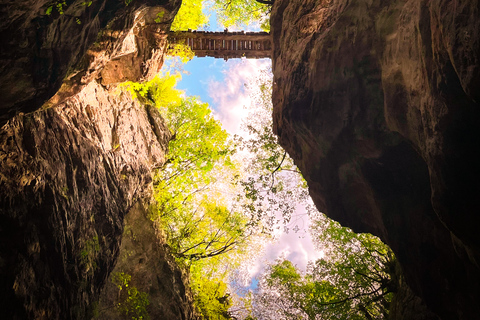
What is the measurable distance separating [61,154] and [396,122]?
8741 millimetres

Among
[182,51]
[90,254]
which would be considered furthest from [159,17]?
[90,254]

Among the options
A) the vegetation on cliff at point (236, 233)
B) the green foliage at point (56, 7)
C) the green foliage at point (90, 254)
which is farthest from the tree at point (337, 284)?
the green foliage at point (56, 7)

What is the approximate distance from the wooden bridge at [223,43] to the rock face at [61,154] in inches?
136

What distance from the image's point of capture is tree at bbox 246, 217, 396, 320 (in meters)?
16.6

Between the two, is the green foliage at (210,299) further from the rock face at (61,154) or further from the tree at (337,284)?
the rock face at (61,154)

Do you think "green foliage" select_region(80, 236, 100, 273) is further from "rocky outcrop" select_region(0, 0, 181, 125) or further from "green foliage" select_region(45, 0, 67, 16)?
"green foliage" select_region(45, 0, 67, 16)

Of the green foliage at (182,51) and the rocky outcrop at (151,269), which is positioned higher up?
the green foliage at (182,51)

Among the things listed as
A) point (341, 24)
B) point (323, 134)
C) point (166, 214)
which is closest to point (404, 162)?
point (323, 134)

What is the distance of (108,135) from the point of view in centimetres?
1085

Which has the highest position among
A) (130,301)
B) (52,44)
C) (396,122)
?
(52,44)

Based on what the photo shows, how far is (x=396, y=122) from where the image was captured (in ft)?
22.7

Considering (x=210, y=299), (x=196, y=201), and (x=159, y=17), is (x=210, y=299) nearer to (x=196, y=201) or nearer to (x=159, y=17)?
(x=196, y=201)

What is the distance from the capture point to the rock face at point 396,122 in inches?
185

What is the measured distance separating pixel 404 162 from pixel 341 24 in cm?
454
